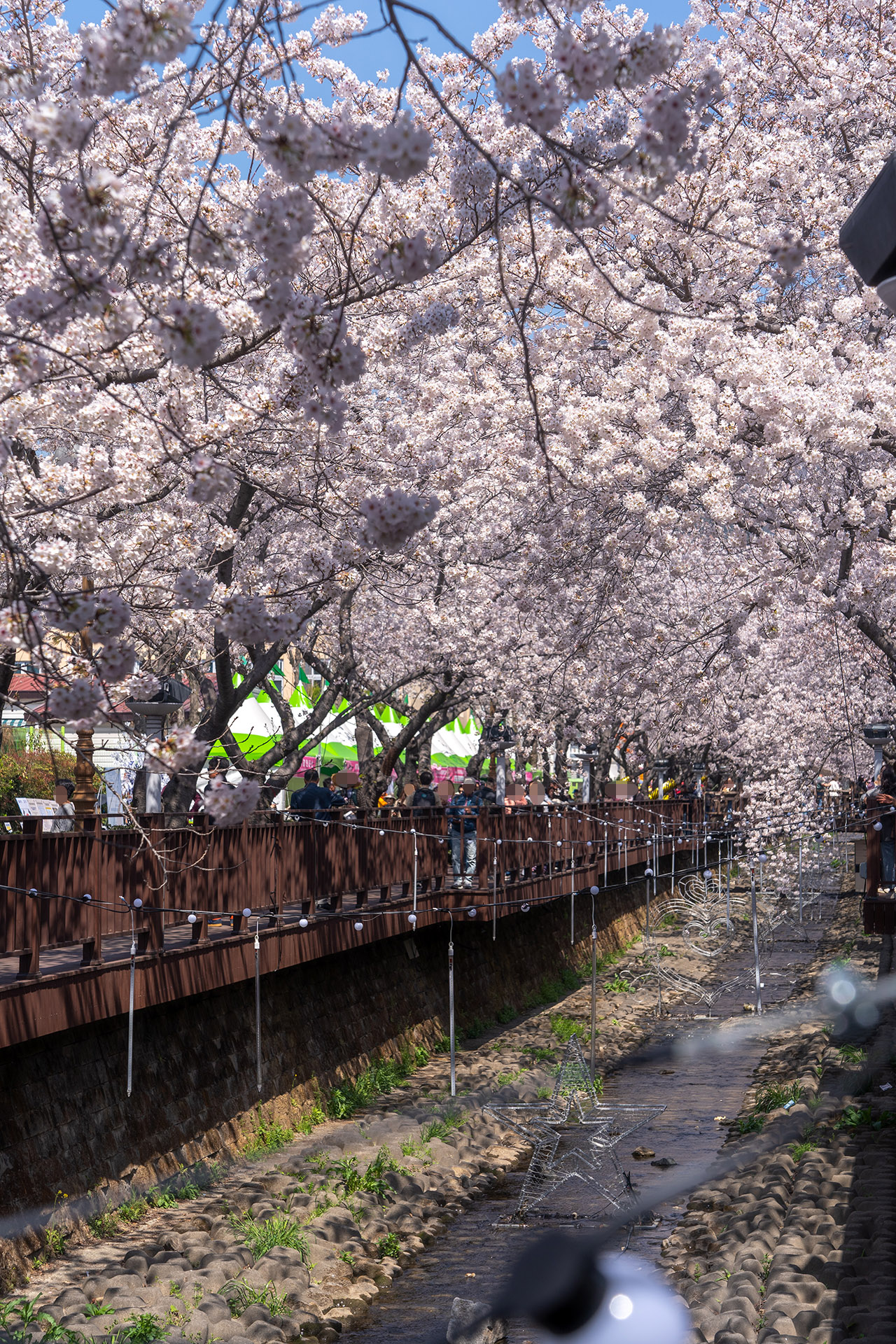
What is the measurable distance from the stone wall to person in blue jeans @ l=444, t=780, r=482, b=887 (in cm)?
77

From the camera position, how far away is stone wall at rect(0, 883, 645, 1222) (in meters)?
9.77

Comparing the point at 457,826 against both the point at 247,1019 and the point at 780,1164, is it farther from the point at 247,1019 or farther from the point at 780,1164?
the point at 780,1164

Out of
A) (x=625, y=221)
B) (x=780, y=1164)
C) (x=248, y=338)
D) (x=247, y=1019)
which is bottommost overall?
(x=780, y=1164)

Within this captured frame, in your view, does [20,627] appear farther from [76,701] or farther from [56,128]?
[56,128]

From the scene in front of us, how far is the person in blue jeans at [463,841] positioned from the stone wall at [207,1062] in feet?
2.52

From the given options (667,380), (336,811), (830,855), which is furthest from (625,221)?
(830,855)

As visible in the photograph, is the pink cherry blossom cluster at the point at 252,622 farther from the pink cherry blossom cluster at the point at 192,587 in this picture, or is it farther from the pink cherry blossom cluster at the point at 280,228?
the pink cherry blossom cluster at the point at 280,228

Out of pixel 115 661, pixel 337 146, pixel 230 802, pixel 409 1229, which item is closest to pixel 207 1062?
pixel 409 1229

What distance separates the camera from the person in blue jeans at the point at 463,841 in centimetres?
1967

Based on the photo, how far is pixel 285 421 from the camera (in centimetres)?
1315

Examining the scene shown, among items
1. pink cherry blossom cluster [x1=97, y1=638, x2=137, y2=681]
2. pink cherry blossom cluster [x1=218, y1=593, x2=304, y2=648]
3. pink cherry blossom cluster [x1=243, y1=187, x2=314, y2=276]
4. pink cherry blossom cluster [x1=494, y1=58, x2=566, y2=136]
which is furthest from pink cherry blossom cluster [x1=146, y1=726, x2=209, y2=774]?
pink cherry blossom cluster [x1=494, y1=58, x2=566, y2=136]

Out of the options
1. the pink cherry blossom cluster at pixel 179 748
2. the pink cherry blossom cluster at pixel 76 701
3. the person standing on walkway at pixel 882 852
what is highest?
the pink cherry blossom cluster at pixel 76 701

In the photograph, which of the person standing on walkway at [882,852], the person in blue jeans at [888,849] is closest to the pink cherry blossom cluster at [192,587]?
the person in blue jeans at [888,849]

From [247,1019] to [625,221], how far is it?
9.40 m
